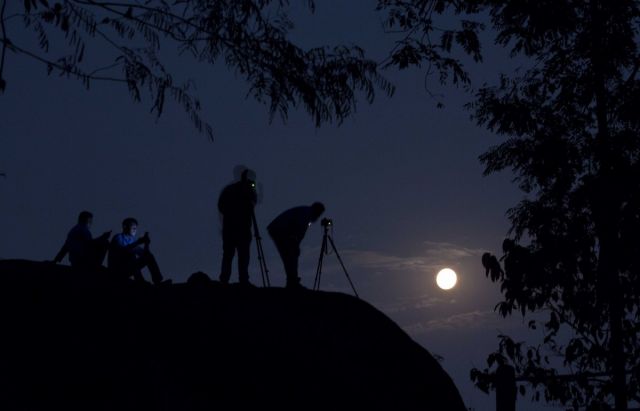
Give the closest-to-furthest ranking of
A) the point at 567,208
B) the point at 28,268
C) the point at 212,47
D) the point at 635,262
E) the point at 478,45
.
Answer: the point at 212,47, the point at 28,268, the point at 478,45, the point at 635,262, the point at 567,208

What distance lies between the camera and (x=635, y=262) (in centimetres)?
1455

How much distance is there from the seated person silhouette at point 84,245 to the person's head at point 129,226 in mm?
294

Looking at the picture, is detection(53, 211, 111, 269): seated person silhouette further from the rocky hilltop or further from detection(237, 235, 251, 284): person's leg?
the rocky hilltop

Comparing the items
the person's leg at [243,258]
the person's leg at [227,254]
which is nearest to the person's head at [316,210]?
the person's leg at [243,258]

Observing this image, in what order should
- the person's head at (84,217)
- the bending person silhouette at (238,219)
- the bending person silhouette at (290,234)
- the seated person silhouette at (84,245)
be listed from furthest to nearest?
the person's head at (84,217), the seated person silhouette at (84,245), the bending person silhouette at (290,234), the bending person silhouette at (238,219)

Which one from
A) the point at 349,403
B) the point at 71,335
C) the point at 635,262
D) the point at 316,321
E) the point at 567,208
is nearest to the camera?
the point at 71,335

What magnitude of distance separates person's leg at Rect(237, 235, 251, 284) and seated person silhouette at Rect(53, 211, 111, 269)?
1.97 metres

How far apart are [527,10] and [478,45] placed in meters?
1.47

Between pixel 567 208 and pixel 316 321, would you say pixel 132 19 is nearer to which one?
pixel 316 321

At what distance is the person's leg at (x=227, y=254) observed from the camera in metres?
11.8

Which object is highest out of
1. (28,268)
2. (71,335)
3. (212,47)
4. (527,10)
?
(527,10)

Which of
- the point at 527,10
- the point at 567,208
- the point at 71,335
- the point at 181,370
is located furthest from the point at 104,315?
the point at 567,208

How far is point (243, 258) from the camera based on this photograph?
467 inches

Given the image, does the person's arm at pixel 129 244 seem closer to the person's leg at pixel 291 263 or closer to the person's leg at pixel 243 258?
the person's leg at pixel 243 258
